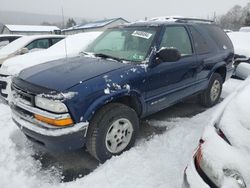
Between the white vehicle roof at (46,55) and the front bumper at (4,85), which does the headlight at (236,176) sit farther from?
the front bumper at (4,85)

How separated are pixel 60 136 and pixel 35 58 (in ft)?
12.9

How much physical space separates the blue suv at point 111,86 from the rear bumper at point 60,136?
0.4 inches

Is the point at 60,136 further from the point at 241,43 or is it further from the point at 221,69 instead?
the point at 241,43

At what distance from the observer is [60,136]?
10.5 feet

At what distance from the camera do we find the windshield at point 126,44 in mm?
4199

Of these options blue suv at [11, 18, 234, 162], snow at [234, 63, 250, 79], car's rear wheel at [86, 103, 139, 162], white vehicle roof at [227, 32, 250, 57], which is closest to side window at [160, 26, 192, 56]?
blue suv at [11, 18, 234, 162]

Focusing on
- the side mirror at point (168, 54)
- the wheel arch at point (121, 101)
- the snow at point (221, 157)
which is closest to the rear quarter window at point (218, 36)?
the side mirror at point (168, 54)

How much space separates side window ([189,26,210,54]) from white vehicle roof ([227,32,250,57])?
3025mm

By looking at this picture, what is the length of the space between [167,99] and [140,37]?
103 centimetres

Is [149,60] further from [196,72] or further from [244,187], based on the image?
[244,187]

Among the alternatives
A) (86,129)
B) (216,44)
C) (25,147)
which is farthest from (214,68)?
(25,147)

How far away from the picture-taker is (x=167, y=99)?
4.49 m

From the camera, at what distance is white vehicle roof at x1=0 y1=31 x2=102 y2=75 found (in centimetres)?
625

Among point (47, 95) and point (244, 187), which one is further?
point (47, 95)
